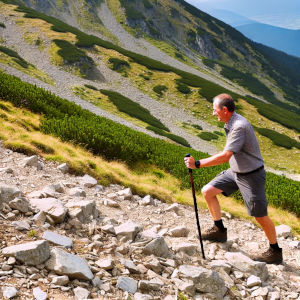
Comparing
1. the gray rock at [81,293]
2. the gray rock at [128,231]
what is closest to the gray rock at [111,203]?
the gray rock at [128,231]

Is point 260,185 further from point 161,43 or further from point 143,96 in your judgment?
point 161,43

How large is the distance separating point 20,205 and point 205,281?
11.4ft

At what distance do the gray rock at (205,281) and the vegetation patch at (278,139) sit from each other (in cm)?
4391

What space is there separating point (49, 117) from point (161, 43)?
12044 cm

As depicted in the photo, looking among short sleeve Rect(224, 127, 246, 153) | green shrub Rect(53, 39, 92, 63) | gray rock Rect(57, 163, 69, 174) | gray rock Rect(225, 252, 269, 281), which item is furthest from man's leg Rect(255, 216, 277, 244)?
green shrub Rect(53, 39, 92, 63)

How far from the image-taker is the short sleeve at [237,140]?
198 inches

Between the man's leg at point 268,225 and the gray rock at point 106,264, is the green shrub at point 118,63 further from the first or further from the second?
the gray rock at point 106,264

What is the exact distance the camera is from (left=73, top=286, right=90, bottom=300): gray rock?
3.50 m

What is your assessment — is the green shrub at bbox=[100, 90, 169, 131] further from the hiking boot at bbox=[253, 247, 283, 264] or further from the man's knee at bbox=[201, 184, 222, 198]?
the hiking boot at bbox=[253, 247, 283, 264]

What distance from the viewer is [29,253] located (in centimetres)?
376

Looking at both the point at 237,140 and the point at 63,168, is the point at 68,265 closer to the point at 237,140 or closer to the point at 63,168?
the point at 237,140

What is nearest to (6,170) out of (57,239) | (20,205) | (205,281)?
(20,205)

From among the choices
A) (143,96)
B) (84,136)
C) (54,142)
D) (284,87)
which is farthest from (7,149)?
(284,87)

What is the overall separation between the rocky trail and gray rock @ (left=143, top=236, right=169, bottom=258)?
0.7 inches
